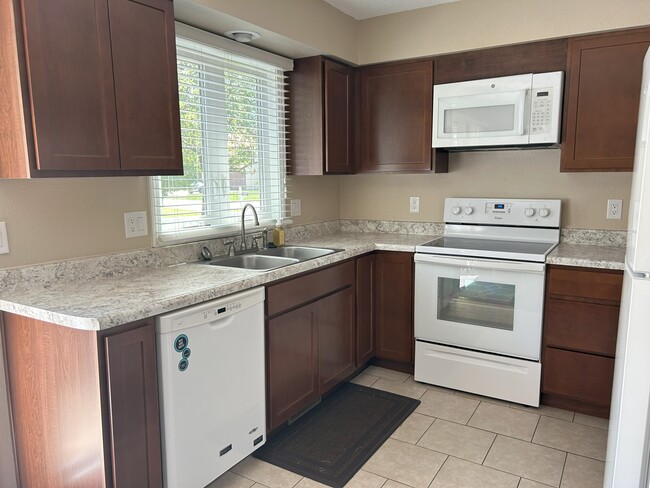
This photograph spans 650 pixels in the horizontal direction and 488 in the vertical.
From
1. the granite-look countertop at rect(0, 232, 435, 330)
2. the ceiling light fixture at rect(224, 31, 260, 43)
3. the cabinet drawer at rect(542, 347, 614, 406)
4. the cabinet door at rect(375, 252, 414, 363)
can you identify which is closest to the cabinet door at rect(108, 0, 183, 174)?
the granite-look countertop at rect(0, 232, 435, 330)

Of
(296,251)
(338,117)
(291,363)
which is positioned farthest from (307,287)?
(338,117)

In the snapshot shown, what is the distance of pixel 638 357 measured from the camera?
1.51 meters

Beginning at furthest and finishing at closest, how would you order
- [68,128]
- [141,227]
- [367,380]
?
[367,380] → [141,227] → [68,128]

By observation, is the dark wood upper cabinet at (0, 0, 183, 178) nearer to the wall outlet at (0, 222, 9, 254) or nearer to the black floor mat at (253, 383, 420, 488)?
the wall outlet at (0, 222, 9, 254)

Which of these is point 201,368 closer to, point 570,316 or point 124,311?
point 124,311

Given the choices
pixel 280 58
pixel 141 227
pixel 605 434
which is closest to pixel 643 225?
pixel 605 434

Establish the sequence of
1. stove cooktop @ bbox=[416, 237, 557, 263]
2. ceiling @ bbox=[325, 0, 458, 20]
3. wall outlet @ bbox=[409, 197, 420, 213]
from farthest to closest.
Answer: wall outlet @ bbox=[409, 197, 420, 213] < ceiling @ bbox=[325, 0, 458, 20] < stove cooktop @ bbox=[416, 237, 557, 263]

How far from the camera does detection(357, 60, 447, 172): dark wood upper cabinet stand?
3232 mm

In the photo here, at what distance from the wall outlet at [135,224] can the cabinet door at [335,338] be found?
3.24 feet

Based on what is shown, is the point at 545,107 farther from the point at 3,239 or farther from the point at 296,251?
the point at 3,239

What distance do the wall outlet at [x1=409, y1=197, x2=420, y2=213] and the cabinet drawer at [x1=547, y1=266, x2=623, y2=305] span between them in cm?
116

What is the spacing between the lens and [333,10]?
315 centimetres

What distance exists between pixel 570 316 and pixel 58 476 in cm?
252

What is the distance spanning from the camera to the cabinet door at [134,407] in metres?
1.59
